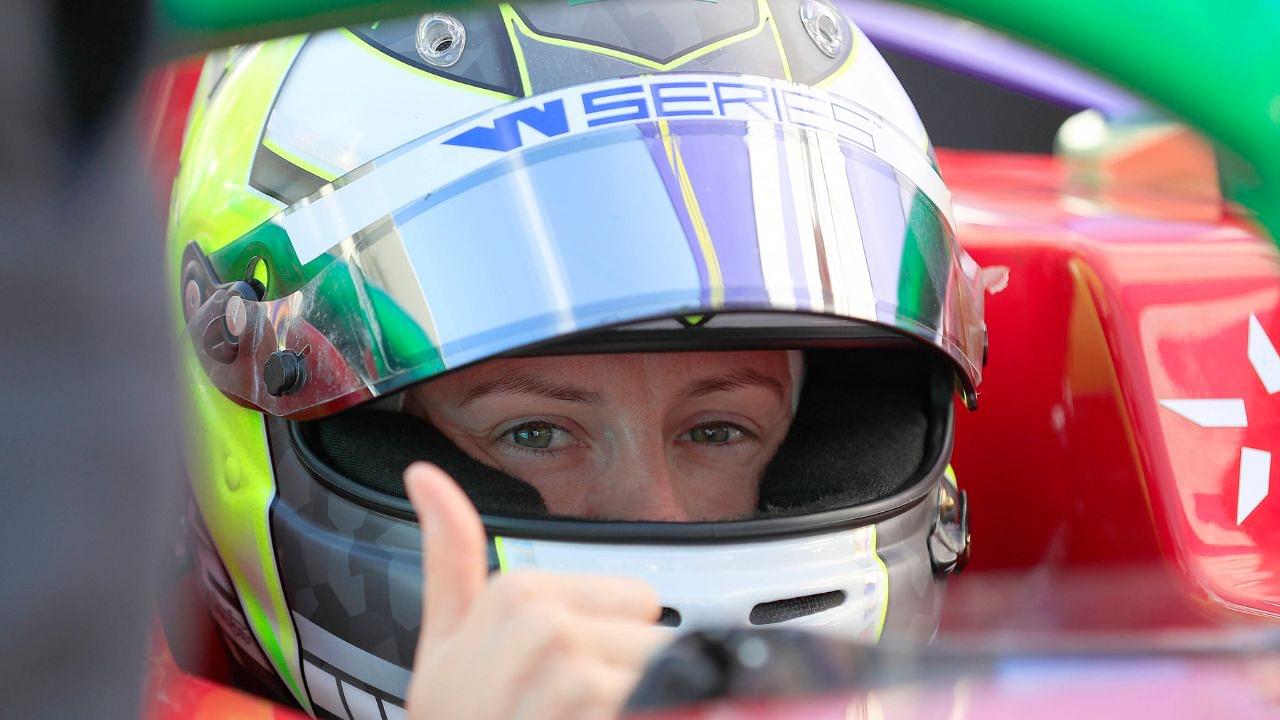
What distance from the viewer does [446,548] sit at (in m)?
0.46

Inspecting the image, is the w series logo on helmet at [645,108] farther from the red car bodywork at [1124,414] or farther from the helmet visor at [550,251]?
the red car bodywork at [1124,414]

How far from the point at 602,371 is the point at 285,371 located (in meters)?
0.22

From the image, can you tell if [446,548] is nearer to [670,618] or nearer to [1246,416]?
[670,618]

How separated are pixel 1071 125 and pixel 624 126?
4.01ft

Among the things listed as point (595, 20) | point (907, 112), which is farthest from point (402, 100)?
point (907, 112)

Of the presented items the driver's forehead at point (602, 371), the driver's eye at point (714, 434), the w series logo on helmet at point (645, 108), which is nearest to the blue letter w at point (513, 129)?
the w series logo on helmet at point (645, 108)

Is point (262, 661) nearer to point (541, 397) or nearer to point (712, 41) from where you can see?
point (541, 397)

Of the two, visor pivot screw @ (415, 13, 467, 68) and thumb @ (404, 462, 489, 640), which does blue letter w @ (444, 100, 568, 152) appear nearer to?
visor pivot screw @ (415, 13, 467, 68)

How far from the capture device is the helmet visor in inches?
30.0

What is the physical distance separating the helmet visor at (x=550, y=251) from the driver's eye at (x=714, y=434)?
0.20m

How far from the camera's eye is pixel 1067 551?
116cm

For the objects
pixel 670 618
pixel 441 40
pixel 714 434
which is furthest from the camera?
pixel 714 434

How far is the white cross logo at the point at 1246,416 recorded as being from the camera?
1048 millimetres

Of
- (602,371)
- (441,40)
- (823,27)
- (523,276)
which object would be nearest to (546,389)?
(602,371)
